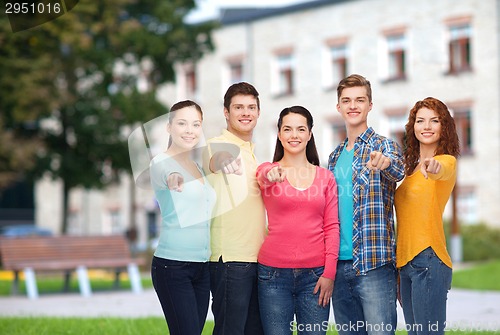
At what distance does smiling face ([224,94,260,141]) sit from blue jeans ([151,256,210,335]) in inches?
33.3

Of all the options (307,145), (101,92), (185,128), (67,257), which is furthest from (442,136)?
(101,92)

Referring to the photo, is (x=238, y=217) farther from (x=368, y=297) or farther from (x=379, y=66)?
(x=379, y=66)

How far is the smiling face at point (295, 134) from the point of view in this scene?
Answer: 213 inches

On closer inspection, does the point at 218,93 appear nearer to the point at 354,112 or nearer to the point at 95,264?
the point at 95,264

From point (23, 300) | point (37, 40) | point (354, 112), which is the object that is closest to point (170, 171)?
point (354, 112)

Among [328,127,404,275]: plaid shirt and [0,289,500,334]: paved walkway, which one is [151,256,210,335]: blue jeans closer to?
[328,127,404,275]: plaid shirt

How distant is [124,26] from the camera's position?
26.5m

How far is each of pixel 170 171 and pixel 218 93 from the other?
34808mm

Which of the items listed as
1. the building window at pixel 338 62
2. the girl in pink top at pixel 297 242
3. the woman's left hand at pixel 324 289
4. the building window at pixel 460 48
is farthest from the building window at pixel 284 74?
the woman's left hand at pixel 324 289

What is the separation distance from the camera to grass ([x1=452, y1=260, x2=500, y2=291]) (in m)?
16.4

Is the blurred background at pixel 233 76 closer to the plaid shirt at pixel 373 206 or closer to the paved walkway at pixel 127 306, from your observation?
the paved walkway at pixel 127 306

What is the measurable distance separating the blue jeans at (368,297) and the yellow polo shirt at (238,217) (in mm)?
539

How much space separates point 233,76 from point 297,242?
35152 mm

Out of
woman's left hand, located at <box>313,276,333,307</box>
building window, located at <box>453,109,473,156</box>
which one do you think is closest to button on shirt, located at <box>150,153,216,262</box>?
woman's left hand, located at <box>313,276,333,307</box>
